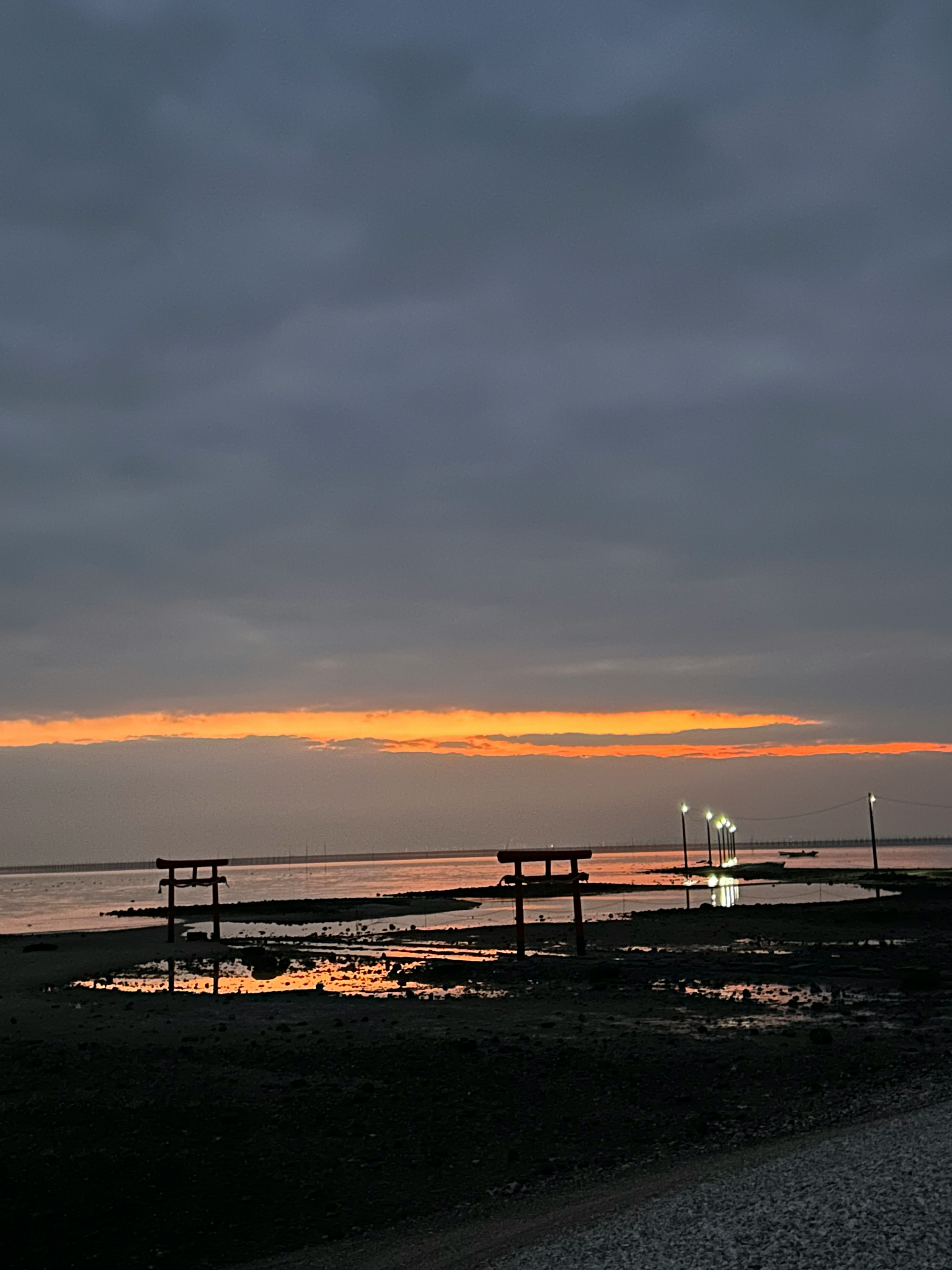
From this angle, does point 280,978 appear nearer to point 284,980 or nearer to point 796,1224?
point 284,980

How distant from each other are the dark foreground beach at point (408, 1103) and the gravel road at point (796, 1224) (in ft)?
2.00

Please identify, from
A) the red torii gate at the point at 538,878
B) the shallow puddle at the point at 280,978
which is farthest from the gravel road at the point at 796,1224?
the red torii gate at the point at 538,878

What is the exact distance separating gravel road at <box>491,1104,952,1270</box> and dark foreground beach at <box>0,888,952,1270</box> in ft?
2.00

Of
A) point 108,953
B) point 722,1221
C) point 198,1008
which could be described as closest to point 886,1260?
point 722,1221

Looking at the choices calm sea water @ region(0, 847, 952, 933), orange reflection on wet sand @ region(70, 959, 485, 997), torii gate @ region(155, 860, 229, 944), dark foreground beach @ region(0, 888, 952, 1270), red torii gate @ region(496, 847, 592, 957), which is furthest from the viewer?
calm sea water @ region(0, 847, 952, 933)

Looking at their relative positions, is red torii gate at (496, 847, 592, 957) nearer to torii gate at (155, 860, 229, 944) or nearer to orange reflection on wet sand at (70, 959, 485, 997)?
orange reflection on wet sand at (70, 959, 485, 997)

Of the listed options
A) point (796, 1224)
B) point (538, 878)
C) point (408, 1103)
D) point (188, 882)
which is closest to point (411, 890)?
point (188, 882)

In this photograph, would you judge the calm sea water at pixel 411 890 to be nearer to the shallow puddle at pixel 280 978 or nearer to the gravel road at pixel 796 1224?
the shallow puddle at pixel 280 978

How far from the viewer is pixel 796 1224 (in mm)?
9438

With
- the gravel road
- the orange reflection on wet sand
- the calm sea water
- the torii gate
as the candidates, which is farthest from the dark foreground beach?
the calm sea water

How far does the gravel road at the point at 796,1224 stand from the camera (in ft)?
28.5

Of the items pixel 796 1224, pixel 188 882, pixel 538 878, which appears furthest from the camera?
pixel 188 882

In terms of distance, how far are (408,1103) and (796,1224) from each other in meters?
8.38

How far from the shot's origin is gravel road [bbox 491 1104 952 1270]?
870 cm
